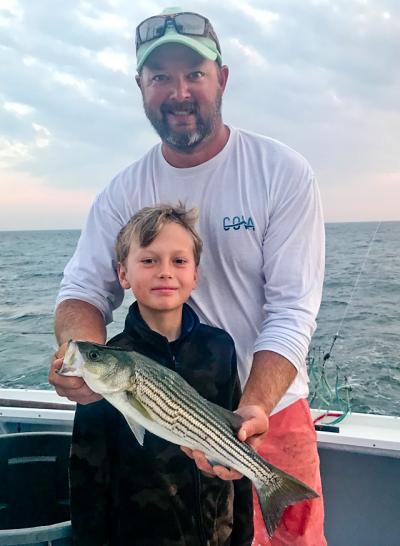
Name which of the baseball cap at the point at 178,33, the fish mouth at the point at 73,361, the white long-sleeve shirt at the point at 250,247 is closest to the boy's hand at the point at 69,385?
the fish mouth at the point at 73,361

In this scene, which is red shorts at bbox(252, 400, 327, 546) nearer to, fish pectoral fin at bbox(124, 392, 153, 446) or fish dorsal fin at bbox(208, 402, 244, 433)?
Answer: fish dorsal fin at bbox(208, 402, 244, 433)

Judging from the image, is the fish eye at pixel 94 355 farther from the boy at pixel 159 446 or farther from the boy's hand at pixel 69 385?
the boy at pixel 159 446

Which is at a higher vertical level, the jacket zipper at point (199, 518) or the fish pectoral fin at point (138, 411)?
the fish pectoral fin at point (138, 411)

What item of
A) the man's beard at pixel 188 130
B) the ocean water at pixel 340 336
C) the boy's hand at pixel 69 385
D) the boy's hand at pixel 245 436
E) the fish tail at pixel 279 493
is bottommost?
the ocean water at pixel 340 336

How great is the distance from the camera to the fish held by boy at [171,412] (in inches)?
72.5

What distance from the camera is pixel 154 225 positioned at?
7.82 feet

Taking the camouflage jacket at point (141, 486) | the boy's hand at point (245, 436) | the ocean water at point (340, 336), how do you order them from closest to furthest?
1. the boy's hand at point (245, 436)
2. the camouflage jacket at point (141, 486)
3. the ocean water at point (340, 336)

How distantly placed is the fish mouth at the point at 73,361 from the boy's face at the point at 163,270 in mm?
547

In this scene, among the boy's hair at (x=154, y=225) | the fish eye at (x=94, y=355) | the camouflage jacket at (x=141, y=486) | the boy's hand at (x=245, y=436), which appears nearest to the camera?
the fish eye at (x=94, y=355)

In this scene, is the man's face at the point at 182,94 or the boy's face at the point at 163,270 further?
the man's face at the point at 182,94

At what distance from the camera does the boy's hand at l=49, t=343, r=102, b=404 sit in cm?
202

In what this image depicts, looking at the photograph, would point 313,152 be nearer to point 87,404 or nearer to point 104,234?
point 104,234

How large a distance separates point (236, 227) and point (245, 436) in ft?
3.47

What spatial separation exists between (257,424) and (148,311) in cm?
70
